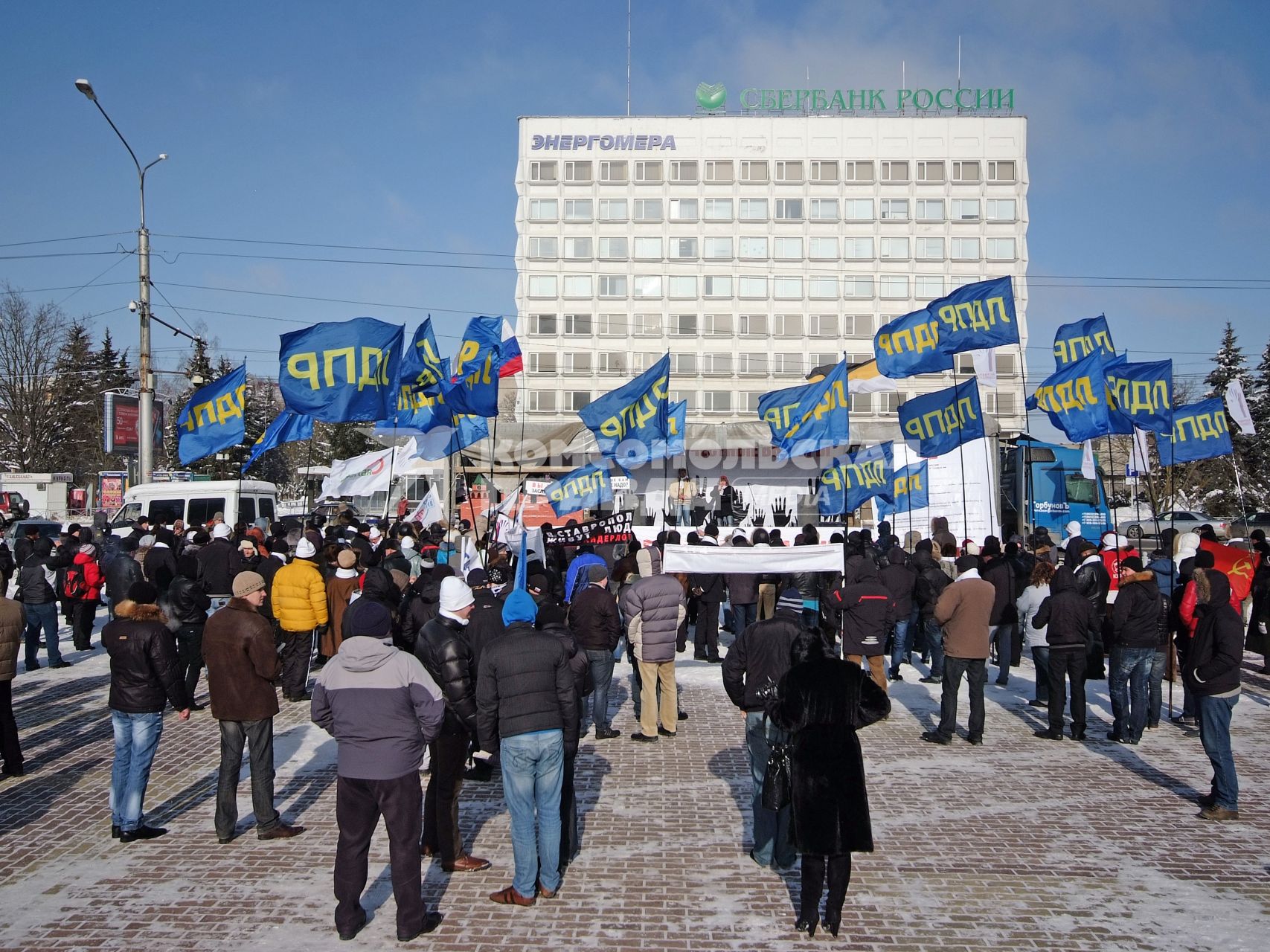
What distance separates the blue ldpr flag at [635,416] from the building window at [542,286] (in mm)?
50064

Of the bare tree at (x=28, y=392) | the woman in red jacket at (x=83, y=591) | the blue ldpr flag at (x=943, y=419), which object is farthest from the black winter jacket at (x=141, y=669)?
the bare tree at (x=28, y=392)

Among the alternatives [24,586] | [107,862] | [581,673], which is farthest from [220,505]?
[581,673]

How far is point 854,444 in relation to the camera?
32094 mm

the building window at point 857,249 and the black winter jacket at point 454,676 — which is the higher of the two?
the building window at point 857,249

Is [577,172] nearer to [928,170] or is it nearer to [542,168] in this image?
[542,168]

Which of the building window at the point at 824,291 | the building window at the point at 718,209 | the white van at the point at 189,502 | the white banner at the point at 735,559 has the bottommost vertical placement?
the white banner at the point at 735,559

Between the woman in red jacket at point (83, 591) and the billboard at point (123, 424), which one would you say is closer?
the woman in red jacket at point (83, 591)

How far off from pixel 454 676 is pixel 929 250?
215 ft

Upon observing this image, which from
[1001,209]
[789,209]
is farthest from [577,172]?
[1001,209]

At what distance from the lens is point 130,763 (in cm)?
755

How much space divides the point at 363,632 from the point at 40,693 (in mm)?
9732

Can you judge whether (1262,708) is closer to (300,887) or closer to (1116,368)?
(1116,368)

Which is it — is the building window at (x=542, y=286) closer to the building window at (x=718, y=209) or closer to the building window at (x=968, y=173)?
the building window at (x=718, y=209)

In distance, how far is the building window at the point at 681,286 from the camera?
66.6m
